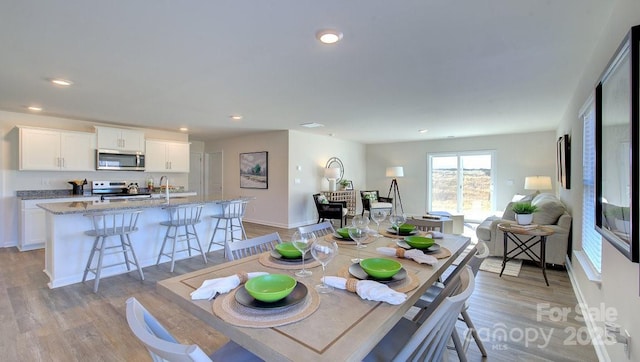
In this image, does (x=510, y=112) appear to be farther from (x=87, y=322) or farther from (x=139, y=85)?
(x=87, y=322)

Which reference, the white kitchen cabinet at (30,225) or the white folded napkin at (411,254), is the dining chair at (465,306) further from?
the white kitchen cabinet at (30,225)

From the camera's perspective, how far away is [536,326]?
2.46 m

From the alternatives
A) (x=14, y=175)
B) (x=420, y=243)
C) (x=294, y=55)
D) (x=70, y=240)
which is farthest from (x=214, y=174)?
(x=420, y=243)

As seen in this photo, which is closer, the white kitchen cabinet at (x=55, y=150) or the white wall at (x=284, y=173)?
the white kitchen cabinet at (x=55, y=150)

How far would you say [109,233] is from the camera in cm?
326

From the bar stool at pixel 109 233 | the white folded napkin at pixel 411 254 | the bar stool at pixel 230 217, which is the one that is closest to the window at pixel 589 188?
the white folded napkin at pixel 411 254

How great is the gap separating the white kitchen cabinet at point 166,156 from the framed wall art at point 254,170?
1.39 meters

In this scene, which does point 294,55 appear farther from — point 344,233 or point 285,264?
point 285,264

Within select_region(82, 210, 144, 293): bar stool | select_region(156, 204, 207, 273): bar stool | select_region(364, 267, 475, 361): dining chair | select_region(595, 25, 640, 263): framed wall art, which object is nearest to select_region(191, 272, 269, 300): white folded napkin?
select_region(364, 267, 475, 361): dining chair

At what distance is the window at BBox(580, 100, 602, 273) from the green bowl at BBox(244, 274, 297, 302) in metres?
2.55

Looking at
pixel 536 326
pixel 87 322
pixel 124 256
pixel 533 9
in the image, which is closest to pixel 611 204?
pixel 533 9

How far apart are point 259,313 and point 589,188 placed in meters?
3.14

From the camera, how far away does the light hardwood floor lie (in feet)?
6.83

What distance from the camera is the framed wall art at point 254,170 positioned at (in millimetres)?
7047
